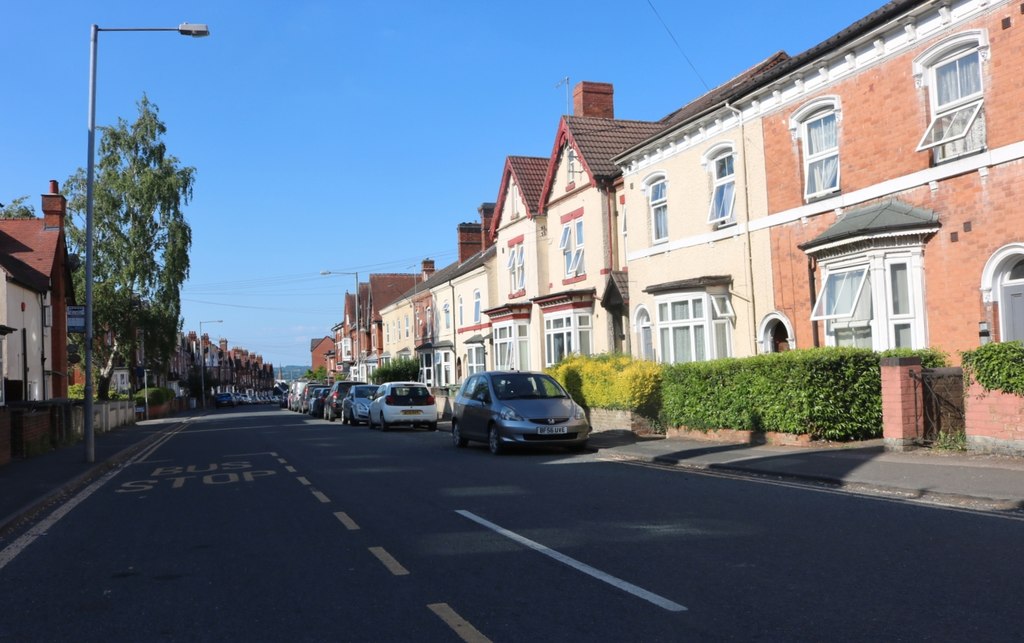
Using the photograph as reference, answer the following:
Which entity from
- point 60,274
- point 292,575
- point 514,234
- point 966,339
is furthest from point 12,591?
point 60,274

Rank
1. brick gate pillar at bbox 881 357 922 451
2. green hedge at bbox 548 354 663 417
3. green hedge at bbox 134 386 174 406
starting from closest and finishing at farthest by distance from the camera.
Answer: brick gate pillar at bbox 881 357 922 451 → green hedge at bbox 548 354 663 417 → green hedge at bbox 134 386 174 406

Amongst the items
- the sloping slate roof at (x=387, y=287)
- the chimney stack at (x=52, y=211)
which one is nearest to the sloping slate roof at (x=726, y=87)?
the chimney stack at (x=52, y=211)

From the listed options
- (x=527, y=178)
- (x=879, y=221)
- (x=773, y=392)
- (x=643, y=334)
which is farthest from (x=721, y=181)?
(x=527, y=178)

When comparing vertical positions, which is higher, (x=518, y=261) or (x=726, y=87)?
(x=726, y=87)

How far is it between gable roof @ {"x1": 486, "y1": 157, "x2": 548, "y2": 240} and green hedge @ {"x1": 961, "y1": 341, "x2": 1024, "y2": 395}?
20588 mm

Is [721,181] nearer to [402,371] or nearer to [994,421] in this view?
[994,421]

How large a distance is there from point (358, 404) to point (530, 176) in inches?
427

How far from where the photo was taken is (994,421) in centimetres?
1251

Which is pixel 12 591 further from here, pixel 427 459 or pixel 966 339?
pixel 966 339

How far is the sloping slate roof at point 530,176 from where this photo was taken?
33.0 m

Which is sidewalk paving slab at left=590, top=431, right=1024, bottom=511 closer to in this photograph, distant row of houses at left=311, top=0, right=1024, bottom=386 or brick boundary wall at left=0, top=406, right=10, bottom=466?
distant row of houses at left=311, top=0, right=1024, bottom=386

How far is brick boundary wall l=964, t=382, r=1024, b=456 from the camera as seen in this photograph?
12.2m

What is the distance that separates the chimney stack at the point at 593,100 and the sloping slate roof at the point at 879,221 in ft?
50.5

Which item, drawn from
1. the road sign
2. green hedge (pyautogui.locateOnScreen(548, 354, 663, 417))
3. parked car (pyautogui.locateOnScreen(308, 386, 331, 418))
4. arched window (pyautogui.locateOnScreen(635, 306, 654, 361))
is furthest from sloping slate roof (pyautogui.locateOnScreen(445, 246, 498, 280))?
the road sign
